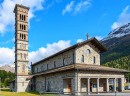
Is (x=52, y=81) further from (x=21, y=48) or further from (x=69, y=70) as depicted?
(x=21, y=48)

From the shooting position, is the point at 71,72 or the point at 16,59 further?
the point at 16,59

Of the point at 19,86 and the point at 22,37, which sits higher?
the point at 22,37

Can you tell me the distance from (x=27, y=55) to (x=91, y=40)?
78.7 ft

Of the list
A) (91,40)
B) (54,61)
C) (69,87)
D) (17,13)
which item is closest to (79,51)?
(91,40)

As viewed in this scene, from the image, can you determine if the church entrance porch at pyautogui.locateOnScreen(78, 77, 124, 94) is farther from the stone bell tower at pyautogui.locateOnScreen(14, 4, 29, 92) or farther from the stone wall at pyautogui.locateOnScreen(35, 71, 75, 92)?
the stone bell tower at pyautogui.locateOnScreen(14, 4, 29, 92)

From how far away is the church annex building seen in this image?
43344mm

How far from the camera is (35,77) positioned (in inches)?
2554

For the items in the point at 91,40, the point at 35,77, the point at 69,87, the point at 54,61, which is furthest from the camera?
the point at 35,77

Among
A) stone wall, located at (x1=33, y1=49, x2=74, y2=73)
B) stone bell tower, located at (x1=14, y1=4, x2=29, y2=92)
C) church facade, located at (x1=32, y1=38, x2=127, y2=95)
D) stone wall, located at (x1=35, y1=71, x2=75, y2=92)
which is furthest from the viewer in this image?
stone bell tower, located at (x1=14, y1=4, x2=29, y2=92)

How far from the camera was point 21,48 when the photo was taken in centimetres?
6688

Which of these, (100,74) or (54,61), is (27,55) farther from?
(100,74)

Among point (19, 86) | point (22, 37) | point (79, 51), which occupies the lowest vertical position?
point (19, 86)

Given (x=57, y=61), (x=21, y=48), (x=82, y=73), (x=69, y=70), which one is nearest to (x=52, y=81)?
(x=57, y=61)

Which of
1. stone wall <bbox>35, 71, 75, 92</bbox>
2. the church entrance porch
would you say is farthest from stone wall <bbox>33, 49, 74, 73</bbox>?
the church entrance porch
